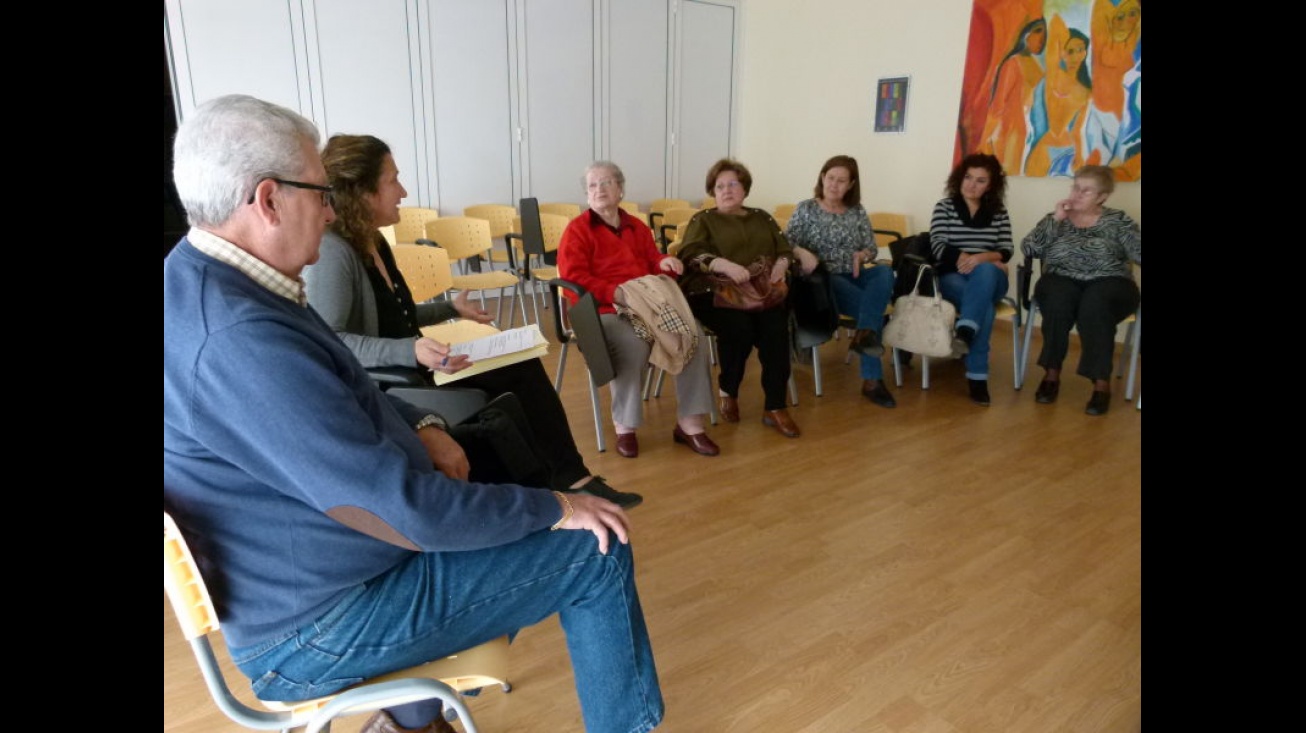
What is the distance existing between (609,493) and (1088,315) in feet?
9.56

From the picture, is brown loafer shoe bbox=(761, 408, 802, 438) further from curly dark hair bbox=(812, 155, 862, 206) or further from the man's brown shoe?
the man's brown shoe

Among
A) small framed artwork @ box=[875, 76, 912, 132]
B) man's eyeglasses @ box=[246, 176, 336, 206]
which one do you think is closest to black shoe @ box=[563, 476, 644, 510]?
man's eyeglasses @ box=[246, 176, 336, 206]

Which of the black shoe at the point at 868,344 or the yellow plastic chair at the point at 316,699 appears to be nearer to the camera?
the yellow plastic chair at the point at 316,699

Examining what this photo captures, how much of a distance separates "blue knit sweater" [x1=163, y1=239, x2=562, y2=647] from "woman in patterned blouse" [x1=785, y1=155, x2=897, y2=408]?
320cm

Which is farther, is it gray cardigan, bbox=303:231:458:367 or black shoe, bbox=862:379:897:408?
black shoe, bbox=862:379:897:408

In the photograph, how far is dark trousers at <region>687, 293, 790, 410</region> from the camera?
355cm

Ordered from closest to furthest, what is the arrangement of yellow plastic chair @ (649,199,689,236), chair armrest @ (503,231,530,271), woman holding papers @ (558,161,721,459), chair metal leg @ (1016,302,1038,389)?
1. woman holding papers @ (558,161,721,459)
2. chair metal leg @ (1016,302,1038,389)
3. chair armrest @ (503,231,530,271)
4. yellow plastic chair @ (649,199,689,236)

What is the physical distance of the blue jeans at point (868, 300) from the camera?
13.2 ft

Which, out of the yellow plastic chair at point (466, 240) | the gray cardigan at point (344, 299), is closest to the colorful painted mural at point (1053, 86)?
the yellow plastic chair at point (466, 240)

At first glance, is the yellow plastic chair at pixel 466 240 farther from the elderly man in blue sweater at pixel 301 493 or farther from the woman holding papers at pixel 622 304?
the elderly man in blue sweater at pixel 301 493

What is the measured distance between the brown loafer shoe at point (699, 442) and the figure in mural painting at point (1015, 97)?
3.65 metres

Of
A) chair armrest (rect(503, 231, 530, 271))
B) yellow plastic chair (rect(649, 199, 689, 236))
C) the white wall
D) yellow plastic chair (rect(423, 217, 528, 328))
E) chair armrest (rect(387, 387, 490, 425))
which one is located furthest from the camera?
yellow plastic chair (rect(649, 199, 689, 236))

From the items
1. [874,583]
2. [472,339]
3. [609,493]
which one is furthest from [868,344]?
[472,339]
